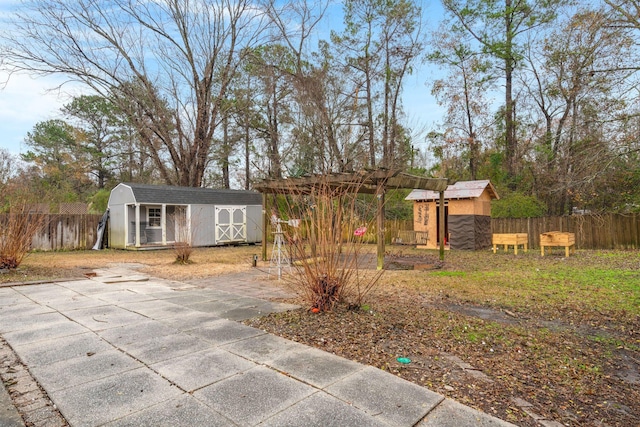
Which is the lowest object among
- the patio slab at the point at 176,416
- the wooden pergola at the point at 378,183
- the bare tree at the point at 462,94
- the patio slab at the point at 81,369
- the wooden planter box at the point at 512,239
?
the patio slab at the point at 81,369

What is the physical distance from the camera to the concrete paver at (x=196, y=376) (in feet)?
5.98

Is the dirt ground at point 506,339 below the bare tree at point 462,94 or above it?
below

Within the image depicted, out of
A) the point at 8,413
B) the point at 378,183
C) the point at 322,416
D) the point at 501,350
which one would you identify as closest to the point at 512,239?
the point at 378,183

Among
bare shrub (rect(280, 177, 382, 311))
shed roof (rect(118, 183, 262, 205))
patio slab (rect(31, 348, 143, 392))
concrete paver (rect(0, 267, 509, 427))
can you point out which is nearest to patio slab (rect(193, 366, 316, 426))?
concrete paver (rect(0, 267, 509, 427))

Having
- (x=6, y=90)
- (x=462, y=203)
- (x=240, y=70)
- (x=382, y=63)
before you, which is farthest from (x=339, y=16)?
(x=6, y=90)

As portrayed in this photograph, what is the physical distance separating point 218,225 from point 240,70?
30.9 feet

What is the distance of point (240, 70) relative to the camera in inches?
758

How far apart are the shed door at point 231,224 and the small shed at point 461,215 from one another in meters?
7.49

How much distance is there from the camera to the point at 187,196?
14.2 metres

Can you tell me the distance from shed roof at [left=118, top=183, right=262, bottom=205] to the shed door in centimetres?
31

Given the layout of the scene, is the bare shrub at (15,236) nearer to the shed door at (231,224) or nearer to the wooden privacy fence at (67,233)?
the wooden privacy fence at (67,233)

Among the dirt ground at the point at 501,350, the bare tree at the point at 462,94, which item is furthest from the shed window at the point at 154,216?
the bare tree at the point at 462,94

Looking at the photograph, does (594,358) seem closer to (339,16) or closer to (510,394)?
(510,394)

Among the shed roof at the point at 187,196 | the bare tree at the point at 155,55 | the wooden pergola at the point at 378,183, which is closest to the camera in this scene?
the wooden pergola at the point at 378,183
